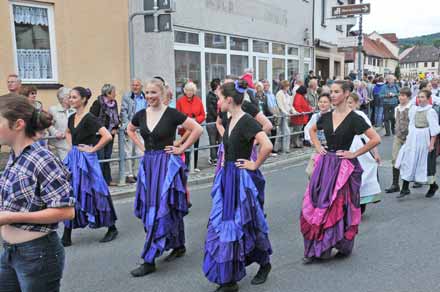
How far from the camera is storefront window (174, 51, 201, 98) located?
13.4 metres

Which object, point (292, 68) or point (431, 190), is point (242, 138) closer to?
point (431, 190)

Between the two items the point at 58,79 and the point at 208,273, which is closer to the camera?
the point at 208,273

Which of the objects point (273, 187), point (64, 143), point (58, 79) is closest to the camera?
point (64, 143)

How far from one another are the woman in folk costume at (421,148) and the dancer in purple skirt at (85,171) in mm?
4961

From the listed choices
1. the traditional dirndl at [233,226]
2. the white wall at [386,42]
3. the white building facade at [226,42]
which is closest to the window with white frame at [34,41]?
the white building facade at [226,42]

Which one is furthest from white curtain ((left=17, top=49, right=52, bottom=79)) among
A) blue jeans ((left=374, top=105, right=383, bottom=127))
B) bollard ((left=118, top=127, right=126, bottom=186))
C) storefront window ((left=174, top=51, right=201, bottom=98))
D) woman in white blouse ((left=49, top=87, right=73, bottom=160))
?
blue jeans ((left=374, top=105, right=383, bottom=127))

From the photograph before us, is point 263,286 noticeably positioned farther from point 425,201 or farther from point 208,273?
point 425,201

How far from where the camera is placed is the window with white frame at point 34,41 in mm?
9539

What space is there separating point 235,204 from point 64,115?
4.32 meters

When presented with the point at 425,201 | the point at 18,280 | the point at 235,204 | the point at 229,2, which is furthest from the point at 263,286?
the point at 229,2

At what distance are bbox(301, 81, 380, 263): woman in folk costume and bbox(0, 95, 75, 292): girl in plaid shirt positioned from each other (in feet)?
9.72

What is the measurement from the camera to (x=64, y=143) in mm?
7324

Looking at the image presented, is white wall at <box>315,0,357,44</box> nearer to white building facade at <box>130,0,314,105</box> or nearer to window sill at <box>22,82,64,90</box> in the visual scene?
white building facade at <box>130,0,314,105</box>

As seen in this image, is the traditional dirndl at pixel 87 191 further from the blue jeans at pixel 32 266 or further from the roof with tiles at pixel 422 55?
the roof with tiles at pixel 422 55
